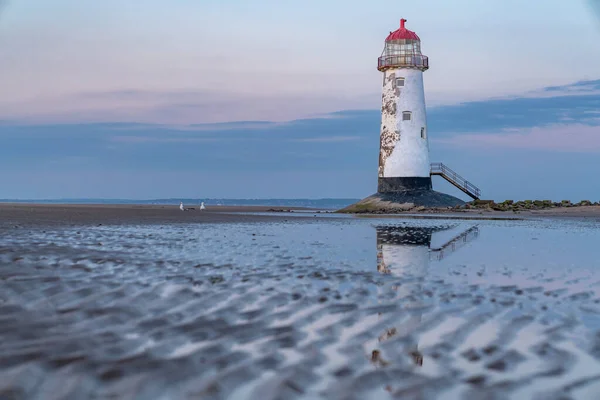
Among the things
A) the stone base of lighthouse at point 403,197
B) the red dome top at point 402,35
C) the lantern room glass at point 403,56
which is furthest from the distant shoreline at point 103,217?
the red dome top at point 402,35

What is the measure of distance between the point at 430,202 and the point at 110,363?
3716cm

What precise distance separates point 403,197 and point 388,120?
5.07 metres

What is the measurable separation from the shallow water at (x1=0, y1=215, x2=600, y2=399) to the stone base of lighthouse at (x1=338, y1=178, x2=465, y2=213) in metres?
27.8


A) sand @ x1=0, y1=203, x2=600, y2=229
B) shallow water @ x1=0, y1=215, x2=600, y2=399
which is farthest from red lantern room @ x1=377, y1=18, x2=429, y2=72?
shallow water @ x1=0, y1=215, x2=600, y2=399

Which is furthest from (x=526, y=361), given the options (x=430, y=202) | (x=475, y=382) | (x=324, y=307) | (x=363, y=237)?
(x=430, y=202)

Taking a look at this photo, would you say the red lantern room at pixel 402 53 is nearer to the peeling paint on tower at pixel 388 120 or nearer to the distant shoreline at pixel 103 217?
the peeling paint on tower at pixel 388 120

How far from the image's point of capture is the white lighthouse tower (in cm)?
4031

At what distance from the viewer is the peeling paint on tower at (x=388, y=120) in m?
40.6

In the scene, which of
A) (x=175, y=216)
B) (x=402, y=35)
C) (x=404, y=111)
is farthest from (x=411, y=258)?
(x=402, y=35)

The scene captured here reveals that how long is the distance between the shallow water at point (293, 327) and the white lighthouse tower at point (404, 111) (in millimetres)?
28702

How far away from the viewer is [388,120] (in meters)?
41.1

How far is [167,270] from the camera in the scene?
9812mm

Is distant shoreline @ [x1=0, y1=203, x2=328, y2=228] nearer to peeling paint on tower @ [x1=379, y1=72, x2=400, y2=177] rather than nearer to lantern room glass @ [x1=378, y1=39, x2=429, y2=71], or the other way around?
peeling paint on tower @ [x1=379, y1=72, x2=400, y2=177]

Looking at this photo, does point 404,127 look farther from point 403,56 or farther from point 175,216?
point 175,216
